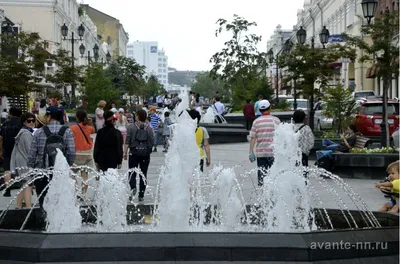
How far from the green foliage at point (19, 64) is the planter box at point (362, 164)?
1528 cm

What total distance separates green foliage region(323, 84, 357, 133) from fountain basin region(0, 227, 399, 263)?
16.0 m

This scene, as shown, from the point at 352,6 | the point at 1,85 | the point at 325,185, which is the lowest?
the point at 325,185

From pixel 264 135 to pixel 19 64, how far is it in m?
19.7

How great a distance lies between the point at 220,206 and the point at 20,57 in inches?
881

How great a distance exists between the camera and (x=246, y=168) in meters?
20.2

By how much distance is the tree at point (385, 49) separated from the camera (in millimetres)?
20413

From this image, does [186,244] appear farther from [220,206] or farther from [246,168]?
[246,168]

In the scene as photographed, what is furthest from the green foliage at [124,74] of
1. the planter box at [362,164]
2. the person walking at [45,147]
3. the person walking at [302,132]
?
the person walking at [45,147]

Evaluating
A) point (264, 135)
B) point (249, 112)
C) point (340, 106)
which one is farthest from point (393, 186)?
point (249, 112)

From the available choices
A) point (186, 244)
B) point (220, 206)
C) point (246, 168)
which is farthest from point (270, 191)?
point (246, 168)

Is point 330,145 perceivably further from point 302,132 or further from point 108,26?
point 108,26

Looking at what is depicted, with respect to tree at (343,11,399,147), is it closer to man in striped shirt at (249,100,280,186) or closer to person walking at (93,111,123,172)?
man in striped shirt at (249,100,280,186)

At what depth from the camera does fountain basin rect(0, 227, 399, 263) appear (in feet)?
25.7

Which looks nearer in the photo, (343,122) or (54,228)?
(54,228)
